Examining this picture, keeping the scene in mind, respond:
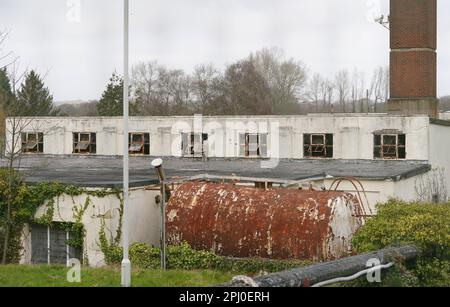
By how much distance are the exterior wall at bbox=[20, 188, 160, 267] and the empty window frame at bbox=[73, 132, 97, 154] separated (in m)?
21.6

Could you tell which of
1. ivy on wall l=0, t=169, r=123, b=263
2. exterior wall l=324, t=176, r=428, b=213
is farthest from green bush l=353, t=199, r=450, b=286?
exterior wall l=324, t=176, r=428, b=213

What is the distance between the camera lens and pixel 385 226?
11609 mm

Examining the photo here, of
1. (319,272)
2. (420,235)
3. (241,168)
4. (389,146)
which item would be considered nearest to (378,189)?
(389,146)

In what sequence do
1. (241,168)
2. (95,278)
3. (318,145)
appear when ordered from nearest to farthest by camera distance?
(95,278) → (241,168) → (318,145)

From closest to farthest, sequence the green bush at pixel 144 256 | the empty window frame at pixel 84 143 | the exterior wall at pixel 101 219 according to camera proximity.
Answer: the green bush at pixel 144 256 → the exterior wall at pixel 101 219 → the empty window frame at pixel 84 143

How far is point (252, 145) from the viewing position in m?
35.6

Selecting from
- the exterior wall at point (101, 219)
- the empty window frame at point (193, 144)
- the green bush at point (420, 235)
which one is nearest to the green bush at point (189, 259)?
the exterior wall at point (101, 219)

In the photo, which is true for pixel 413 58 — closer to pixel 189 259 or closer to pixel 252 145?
pixel 252 145

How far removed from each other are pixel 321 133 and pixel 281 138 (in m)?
2.27

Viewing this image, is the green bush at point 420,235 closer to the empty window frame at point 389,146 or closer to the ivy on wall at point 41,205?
the ivy on wall at point 41,205

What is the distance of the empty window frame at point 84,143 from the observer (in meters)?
39.8

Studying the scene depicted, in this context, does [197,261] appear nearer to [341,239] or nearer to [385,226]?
[341,239]

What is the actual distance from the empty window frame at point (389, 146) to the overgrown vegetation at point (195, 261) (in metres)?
18.2

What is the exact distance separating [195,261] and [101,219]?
10.3ft
